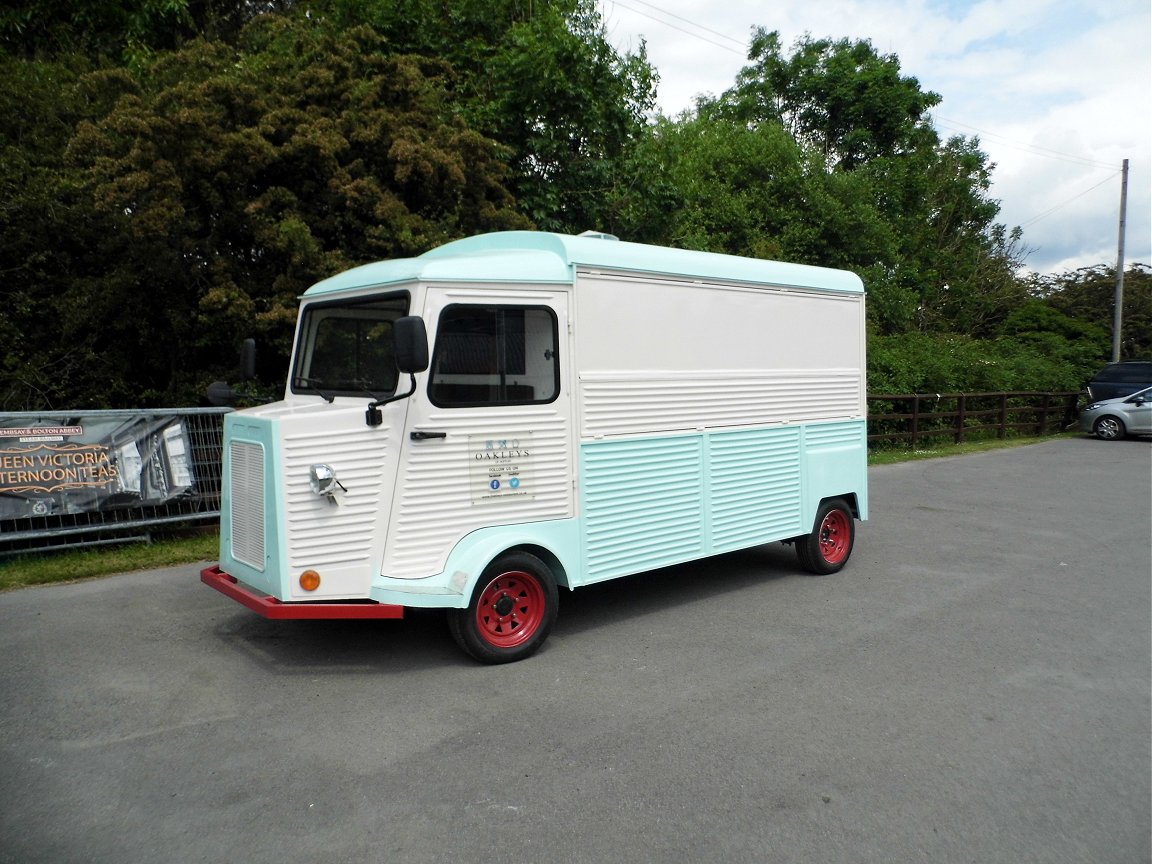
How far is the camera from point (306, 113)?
11203mm

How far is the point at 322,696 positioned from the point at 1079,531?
9.00 m

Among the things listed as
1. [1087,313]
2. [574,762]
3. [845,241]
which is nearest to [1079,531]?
[574,762]

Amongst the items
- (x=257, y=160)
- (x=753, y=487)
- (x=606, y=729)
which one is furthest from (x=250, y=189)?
(x=606, y=729)

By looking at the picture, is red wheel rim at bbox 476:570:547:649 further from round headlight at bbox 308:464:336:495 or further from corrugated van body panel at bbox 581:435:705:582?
round headlight at bbox 308:464:336:495

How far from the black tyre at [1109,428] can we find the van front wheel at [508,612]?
71.8 ft

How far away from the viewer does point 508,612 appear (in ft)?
18.9

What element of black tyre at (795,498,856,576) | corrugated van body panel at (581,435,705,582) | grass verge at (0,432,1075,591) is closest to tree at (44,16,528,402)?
grass verge at (0,432,1075,591)

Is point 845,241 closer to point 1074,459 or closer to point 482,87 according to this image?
point 1074,459

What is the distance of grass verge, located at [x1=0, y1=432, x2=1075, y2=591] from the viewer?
771 centimetres

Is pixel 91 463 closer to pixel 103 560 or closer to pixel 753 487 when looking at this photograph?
pixel 103 560

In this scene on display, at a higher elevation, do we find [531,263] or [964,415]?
[531,263]

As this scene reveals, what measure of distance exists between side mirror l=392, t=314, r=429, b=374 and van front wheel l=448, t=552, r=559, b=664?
1379mm

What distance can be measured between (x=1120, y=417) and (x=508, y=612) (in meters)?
22.1

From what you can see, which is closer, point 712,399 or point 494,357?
point 494,357
